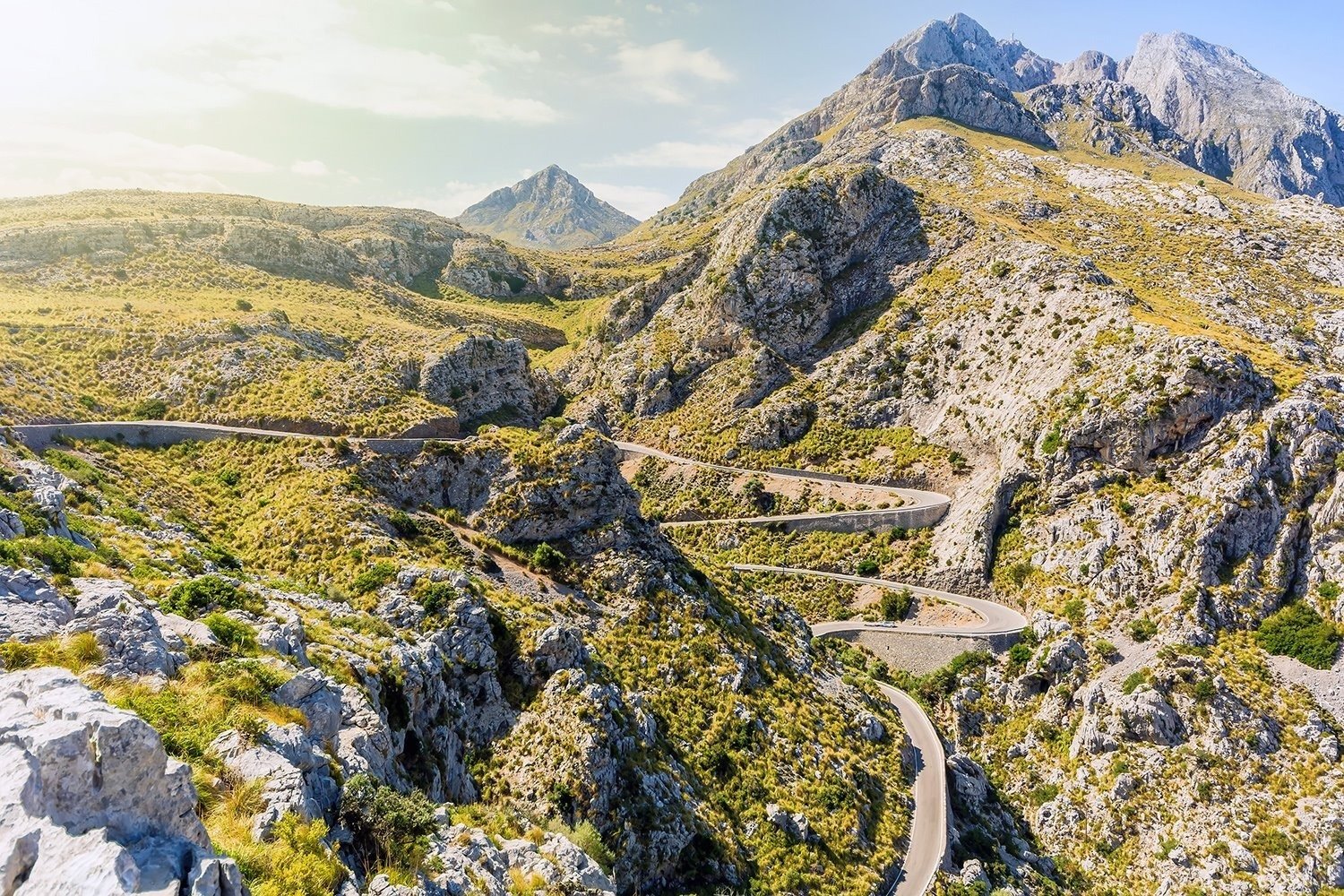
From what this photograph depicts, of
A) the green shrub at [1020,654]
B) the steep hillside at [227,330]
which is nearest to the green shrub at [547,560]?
the steep hillside at [227,330]

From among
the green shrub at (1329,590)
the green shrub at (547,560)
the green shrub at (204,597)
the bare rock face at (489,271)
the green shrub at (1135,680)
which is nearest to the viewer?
the green shrub at (204,597)

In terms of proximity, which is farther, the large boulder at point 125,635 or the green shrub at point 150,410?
the green shrub at point 150,410

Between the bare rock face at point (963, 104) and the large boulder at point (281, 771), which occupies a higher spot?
the bare rock face at point (963, 104)

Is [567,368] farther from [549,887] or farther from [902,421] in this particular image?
[549,887]

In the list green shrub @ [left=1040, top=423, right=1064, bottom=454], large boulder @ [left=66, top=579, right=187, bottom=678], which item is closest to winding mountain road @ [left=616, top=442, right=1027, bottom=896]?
green shrub @ [left=1040, top=423, right=1064, bottom=454]

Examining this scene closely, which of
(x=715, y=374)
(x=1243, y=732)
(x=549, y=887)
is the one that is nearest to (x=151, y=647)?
(x=549, y=887)

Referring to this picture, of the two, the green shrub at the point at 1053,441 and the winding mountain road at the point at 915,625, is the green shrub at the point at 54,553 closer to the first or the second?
the winding mountain road at the point at 915,625

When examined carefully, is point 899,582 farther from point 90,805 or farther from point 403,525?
point 90,805

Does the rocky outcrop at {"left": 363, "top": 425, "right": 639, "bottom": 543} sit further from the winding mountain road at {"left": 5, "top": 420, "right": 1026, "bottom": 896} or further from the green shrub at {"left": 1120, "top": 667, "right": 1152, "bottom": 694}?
the green shrub at {"left": 1120, "top": 667, "right": 1152, "bottom": 694}
